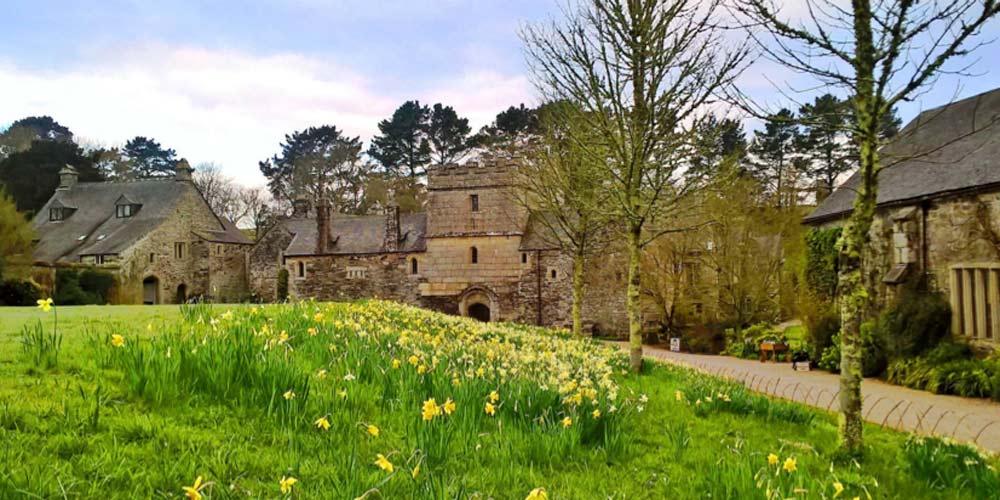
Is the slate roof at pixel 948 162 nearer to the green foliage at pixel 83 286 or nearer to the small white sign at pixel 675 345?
the small white sign at pixel 675 345

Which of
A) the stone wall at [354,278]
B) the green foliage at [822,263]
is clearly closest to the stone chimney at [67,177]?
the stone wall at [354,278]

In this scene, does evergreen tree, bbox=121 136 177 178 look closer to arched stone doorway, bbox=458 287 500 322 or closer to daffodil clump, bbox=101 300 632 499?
arched stone doorway, bbox=458 287 500 322

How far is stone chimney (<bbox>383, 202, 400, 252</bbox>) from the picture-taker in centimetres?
3547

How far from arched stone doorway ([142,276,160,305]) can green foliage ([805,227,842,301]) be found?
3501 cm

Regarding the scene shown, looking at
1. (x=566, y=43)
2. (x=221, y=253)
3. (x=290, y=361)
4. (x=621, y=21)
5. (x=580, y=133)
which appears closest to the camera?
(x=290, y=361)

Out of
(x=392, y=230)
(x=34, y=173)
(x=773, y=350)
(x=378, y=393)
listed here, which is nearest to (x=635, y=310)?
(x=378, y=393)

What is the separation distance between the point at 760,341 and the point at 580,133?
41.4 ft

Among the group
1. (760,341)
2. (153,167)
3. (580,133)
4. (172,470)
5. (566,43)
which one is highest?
(153,167)

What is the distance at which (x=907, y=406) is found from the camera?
8.95 m

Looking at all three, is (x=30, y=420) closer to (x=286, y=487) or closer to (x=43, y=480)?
(x=43, y=480)

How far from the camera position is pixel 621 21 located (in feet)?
33.3

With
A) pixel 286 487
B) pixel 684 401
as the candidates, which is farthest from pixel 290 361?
pixel 684 401

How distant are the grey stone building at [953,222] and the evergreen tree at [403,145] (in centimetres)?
4040

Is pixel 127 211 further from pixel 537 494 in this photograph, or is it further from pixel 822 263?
pixel 537 494
